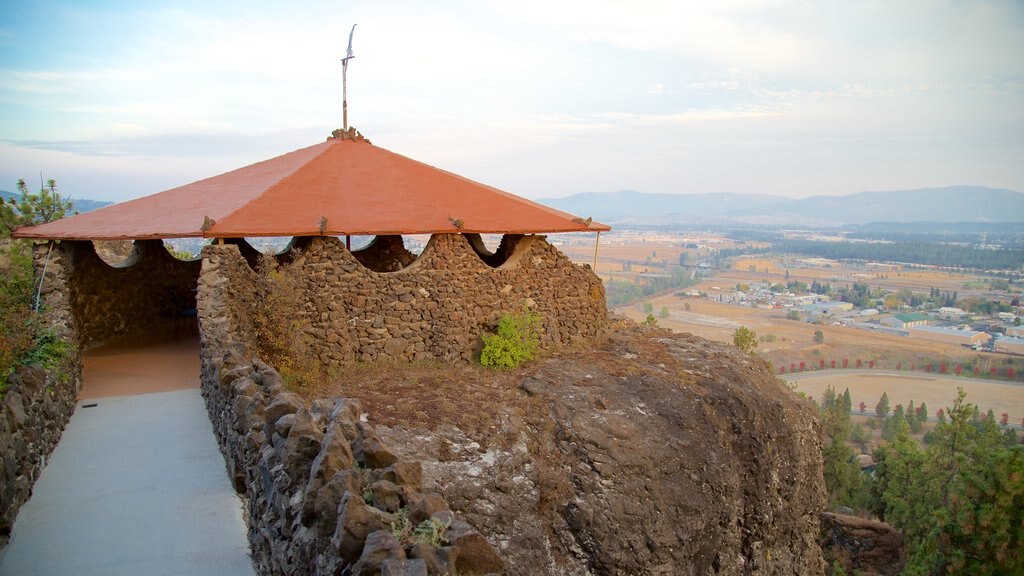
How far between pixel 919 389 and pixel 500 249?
49861mm

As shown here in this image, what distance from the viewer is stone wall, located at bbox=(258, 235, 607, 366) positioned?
10.4 metres

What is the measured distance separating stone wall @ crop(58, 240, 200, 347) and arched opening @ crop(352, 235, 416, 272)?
3592mm

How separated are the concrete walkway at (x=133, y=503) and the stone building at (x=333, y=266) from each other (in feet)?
4.05

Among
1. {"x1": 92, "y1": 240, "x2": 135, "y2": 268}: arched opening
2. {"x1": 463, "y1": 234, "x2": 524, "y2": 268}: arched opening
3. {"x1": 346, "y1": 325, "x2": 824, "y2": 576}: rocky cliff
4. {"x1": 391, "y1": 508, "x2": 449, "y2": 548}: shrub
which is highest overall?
{"x1": 463, "y1": 234, "x2": 524, "y2": 268}: arched opening

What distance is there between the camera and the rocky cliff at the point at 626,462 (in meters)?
8.08

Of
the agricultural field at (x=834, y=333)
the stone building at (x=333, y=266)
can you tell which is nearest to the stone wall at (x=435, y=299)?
the stone building at (x=333, y=266)

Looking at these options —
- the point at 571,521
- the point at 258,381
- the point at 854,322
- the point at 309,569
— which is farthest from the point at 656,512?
the point at 854,322

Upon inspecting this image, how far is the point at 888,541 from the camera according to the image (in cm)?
2033

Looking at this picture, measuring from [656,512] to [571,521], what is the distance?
1230mm

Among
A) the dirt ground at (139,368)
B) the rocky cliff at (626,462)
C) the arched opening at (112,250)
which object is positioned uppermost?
the arched opening at (112,250)

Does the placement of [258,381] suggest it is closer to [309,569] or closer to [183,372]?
[309,569]

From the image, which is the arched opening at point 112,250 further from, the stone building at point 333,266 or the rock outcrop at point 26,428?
the rock outcrop at point 26,428

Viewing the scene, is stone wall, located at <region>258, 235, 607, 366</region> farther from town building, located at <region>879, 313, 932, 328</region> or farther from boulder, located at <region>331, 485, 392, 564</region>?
town building, located at <region>879, 313, 932, 328</region>

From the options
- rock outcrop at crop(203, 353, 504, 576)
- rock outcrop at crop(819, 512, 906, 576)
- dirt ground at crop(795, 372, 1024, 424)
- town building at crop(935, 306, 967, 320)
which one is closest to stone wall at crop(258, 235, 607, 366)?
rock outcrop at crop(203, 353, 504, 576)
